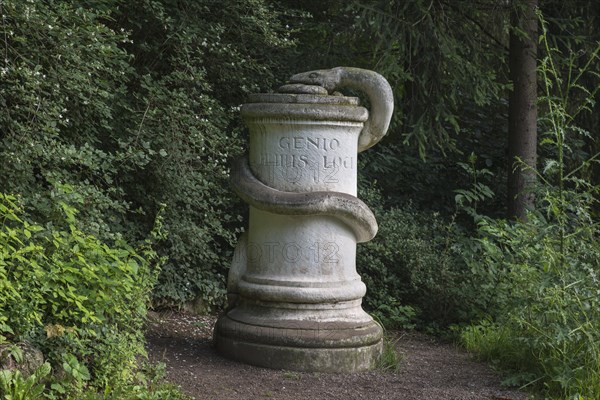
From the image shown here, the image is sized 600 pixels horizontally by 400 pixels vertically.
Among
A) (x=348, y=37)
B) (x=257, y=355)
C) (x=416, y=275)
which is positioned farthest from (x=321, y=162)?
(x=348, y=37)

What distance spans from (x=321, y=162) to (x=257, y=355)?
4.38ft

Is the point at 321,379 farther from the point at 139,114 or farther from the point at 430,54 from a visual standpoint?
the point at 430,54

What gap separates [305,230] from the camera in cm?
624

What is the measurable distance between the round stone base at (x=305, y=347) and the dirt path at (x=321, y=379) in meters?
0.07

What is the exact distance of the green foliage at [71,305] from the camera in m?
4.77

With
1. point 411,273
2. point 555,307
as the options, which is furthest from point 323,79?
point 411,273

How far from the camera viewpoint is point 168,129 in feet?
24.8

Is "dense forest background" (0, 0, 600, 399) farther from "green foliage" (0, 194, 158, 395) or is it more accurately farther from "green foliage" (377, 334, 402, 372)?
"green foliage" (377, 334, 402, 372)

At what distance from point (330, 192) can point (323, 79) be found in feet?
2.69

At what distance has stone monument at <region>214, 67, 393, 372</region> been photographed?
6086 millimetres

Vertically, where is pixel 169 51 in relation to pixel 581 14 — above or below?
below

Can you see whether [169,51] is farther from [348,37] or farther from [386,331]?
[386,331]

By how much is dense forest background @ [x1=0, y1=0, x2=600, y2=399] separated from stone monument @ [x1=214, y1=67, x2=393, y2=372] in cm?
76

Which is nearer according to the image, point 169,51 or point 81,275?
point 81,275
